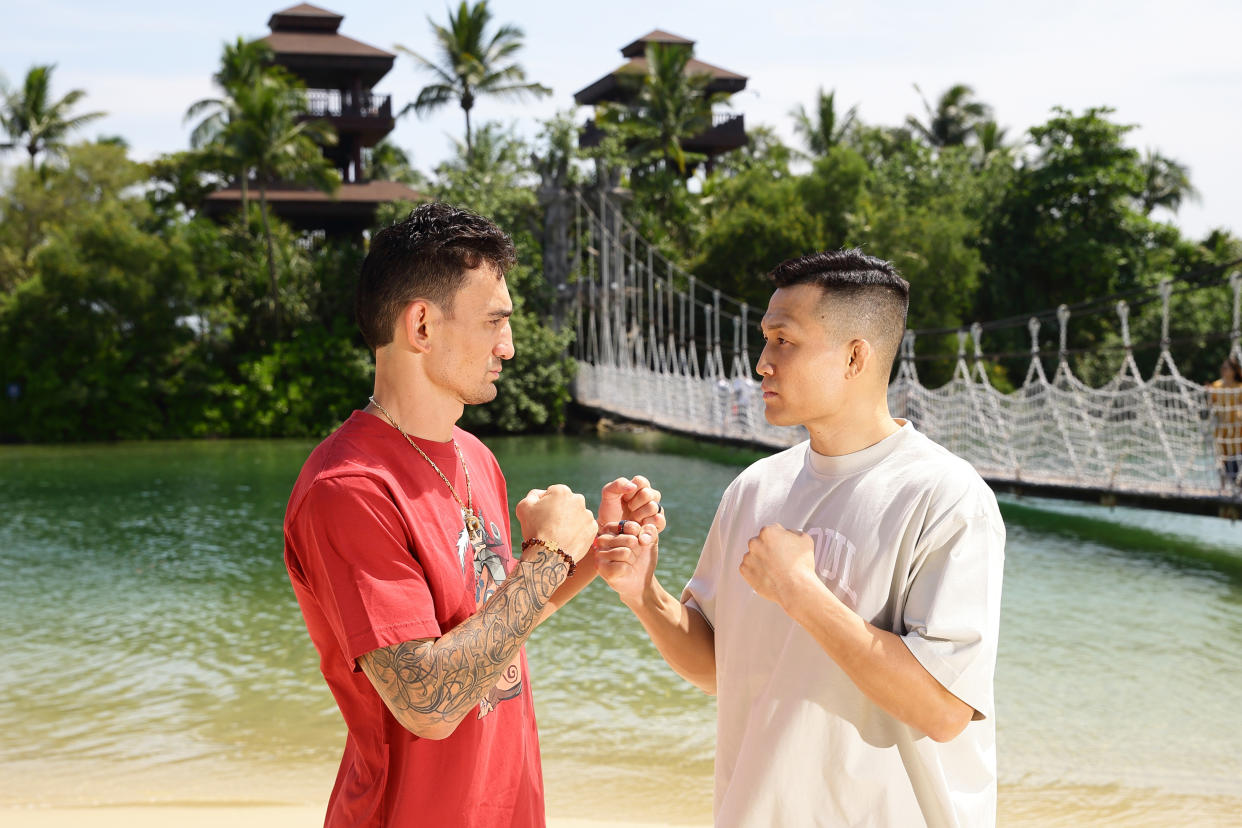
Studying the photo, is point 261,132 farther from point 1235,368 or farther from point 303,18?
point 1235,368

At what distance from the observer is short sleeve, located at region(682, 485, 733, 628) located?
154 cm

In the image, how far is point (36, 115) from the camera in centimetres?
2691

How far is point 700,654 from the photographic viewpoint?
1.56 metres

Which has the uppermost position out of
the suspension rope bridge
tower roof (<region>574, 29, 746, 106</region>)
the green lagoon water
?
tower roof (<region>574, 29, 746, 106</region>)

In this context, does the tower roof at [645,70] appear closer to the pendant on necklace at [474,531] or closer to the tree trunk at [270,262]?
the tree trunk at [270,262]

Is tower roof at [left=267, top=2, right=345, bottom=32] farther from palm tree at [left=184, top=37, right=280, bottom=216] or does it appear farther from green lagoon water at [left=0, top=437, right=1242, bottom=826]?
green lagoon water at [left=0, top=437, right=1242, bottom=826]

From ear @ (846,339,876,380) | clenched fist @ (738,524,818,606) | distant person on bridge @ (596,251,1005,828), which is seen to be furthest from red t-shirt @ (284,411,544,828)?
ear @ (846,339,876,380)

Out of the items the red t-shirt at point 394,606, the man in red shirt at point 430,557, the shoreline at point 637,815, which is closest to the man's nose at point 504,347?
the man in red shirt at point 430,557

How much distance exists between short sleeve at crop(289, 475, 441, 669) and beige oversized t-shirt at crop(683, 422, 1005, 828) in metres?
0.40

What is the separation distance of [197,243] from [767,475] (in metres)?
22.3

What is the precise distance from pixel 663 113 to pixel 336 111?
7.68m

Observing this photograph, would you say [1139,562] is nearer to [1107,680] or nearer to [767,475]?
[1107,680]

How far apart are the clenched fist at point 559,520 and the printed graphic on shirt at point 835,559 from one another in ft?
0.88

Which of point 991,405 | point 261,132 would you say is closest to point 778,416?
point 991,405
